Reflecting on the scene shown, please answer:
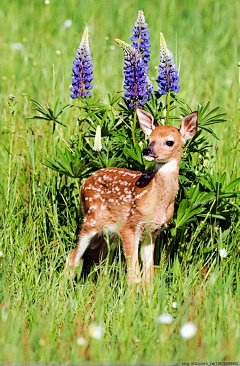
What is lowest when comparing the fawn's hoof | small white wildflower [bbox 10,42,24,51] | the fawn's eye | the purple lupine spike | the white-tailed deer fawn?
the fawn's hoof

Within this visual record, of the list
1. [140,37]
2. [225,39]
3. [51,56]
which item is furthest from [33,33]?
[140,37]

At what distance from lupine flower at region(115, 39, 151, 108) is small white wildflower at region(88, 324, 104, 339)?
1717mm

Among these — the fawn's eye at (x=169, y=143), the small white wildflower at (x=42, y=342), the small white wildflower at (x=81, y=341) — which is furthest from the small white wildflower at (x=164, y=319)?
the fawn's eye at (x=169, y=143)

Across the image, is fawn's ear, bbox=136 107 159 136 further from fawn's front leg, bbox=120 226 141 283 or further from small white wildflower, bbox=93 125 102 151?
fawn's front leg, bbox=120 226 141 283

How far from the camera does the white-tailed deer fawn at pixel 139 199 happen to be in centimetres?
490

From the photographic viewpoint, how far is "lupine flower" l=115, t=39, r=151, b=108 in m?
4.99

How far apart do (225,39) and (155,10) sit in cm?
124

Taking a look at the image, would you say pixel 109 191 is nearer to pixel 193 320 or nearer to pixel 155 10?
pixel 193 320

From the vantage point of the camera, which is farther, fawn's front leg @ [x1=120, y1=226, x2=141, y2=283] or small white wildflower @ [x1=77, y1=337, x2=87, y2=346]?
fawn's front leg @ [x1=120, y1=226, x2=141, y2=283]

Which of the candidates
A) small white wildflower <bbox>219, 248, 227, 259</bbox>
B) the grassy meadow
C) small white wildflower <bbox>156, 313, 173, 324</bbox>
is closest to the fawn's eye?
the grassy meadow

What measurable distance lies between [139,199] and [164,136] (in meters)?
0.50

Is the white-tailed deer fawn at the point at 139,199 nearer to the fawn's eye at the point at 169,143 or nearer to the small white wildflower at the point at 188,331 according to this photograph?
the fawn's eye at the point at 169,143

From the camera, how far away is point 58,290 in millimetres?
4723

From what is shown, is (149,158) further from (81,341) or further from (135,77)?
(81,341)
